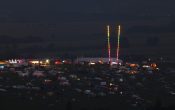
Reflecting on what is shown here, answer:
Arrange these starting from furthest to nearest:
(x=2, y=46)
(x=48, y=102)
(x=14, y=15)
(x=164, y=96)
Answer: (x=14, y=15) → (x=2, y=46) → (x=164, y=96) → (x=48, y=102)

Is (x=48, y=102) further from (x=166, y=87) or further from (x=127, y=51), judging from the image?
(x=127, y=51)

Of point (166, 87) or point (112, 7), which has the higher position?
point (112, 7)

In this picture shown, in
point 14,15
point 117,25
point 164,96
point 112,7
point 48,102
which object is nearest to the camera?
point 48,102

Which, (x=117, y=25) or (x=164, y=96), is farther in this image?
(x=117, y=25)

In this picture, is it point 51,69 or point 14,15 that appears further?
point 14,15

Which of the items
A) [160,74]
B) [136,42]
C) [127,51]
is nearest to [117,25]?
[136,42]

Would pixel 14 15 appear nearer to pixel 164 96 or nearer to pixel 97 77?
pixel 97 77

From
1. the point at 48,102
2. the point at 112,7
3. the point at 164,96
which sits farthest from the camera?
the point at 112,7

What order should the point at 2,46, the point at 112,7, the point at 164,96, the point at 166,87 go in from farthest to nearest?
the point at 112,7, the point at 2,46, the point at 166,87, the point at 164,96

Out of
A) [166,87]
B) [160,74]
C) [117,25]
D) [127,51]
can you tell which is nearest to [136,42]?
[127,51]
